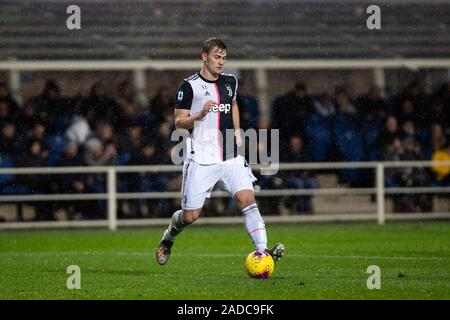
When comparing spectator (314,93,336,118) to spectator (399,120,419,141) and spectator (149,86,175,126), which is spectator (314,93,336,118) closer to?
spectator (399,120,419,141)

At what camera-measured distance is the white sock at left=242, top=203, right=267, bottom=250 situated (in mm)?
11367

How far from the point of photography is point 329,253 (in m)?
14.3

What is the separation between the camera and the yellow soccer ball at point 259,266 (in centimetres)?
1108

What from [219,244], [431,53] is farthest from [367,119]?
[219,244]

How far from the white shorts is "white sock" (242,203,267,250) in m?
0.23

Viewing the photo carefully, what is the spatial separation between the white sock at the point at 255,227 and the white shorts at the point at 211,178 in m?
0.23

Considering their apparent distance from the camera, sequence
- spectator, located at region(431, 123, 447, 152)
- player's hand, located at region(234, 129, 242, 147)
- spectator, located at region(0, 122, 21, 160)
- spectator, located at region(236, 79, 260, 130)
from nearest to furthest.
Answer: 1. player's hand, located at region(234, 129, 242, 147)
2. spectator, located at region(0, 122, 21, 160)
3. spectator, located at region(236, 79, 260, 130)
4. spectator, located at region(431, 123, 447, 152)

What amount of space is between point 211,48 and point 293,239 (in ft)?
18.6

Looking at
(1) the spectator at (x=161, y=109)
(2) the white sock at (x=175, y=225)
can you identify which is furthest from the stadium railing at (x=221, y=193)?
(2) the white sock at (x=175, y=225)

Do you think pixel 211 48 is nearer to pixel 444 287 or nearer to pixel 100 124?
pixel 444 287
